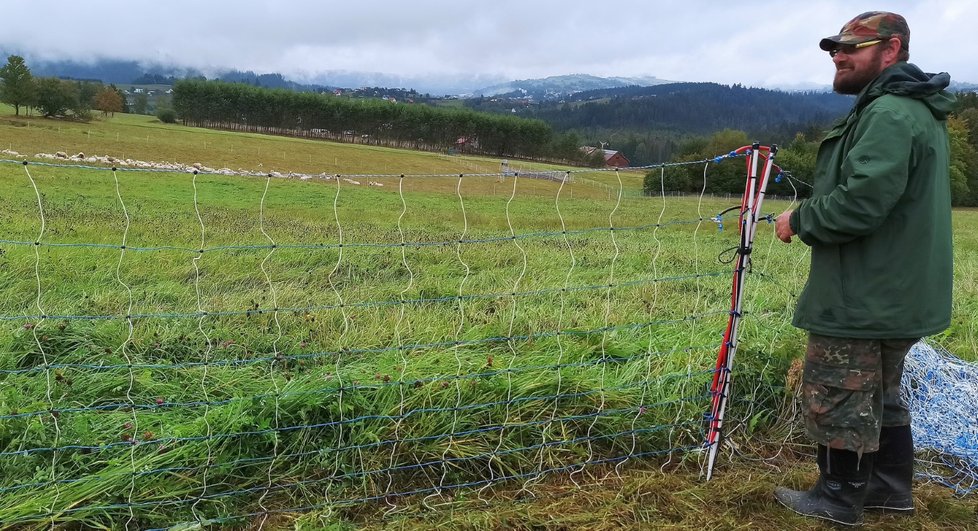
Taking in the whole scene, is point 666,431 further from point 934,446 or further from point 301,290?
point 301,290

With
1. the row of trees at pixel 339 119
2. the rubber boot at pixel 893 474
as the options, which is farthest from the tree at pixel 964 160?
the rubber boot at pixel 893 474

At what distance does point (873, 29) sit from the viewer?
254cm

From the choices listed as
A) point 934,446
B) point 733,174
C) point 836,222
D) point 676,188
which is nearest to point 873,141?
point 836,222

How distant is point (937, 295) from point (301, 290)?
536 cm

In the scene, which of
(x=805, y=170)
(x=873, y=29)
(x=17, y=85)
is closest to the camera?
(x=873, y=29)

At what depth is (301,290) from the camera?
6211 mm

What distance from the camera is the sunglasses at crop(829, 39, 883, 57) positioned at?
101 inches

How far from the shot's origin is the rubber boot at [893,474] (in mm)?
3014

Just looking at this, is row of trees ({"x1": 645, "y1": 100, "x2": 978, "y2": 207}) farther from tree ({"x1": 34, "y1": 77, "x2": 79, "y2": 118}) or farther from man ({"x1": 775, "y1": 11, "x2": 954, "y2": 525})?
tree ({"x1": 34, "y1": 77, "x2": 79, "y2": 118})

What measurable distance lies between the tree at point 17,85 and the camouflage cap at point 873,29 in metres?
84.6

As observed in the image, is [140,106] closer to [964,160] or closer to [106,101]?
[106,101]

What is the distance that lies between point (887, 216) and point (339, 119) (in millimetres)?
98858

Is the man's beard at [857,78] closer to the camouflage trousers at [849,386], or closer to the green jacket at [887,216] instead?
the green jacket at [887,216]

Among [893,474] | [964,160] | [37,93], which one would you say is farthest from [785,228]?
[37,93]
